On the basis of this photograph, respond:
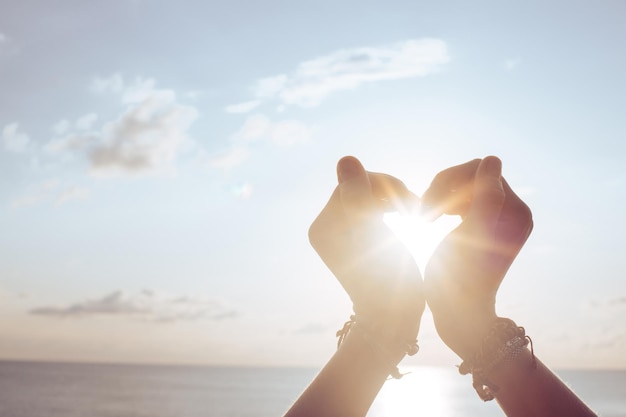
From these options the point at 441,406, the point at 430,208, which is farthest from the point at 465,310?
the point at 441,406

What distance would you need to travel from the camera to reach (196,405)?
14650 cm

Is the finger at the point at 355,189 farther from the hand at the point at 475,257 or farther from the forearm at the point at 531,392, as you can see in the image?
the forearm at the point at 531,392

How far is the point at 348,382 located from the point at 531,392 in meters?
0.73

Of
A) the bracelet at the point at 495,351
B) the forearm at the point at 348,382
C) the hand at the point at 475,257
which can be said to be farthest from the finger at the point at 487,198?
the forearm at the point at 348,382

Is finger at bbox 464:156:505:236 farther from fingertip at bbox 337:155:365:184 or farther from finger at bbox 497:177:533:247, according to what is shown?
fingertip at bbox 337:155:365:184

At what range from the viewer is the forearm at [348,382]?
89.1 inches

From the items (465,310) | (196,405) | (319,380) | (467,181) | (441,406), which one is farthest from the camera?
(441,406)

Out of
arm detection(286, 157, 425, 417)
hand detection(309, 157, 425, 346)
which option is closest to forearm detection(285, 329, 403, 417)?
arm detection(286, 157, 425, 417)

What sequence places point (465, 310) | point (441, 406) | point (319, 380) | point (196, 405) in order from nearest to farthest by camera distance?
point (319, 380), point (465, 310), point (196, 405), point (441, 406)

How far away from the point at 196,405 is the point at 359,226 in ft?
508

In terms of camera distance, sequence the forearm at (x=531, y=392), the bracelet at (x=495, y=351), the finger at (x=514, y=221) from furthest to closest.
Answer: the finger at (x=514, y=221) → the bracelet at (x=495, y=351) → the forearm at (x=531, y=392)

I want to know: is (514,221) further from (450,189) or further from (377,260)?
(377,260)

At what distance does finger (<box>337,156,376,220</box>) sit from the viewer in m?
2.78

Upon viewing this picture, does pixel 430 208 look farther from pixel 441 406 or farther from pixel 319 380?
pixel 441 406
